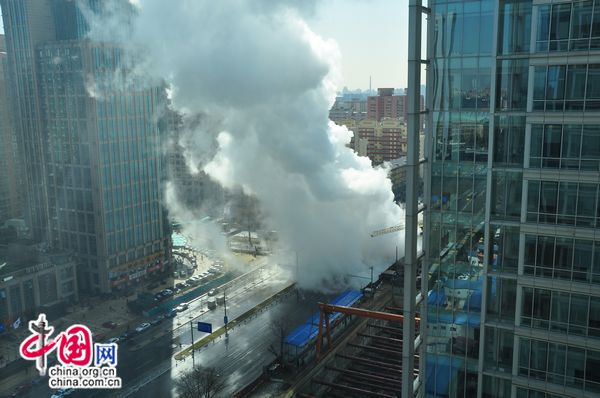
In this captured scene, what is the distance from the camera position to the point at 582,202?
7461mm

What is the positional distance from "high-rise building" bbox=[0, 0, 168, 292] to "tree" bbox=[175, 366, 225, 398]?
13.5 metres

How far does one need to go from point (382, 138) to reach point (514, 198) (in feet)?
203

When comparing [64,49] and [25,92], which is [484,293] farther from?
[25,92]

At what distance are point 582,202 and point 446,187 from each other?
191 centimetres

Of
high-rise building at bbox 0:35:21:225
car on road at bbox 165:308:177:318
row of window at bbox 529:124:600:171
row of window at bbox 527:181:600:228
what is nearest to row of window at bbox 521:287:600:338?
row of window at bbox 527:181:600:228

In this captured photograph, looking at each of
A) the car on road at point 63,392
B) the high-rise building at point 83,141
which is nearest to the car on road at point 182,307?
the high-rise building at point 83,141

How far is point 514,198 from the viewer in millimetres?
8016

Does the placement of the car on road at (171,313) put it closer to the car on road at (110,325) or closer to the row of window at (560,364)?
the car on road at (110,325)

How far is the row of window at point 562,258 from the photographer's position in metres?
7.47

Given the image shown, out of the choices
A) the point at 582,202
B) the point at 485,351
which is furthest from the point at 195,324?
the point at 582,202

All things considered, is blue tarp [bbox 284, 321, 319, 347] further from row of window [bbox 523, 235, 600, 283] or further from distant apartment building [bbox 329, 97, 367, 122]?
distant apartment building [bbox 329, 97, 367, 122]

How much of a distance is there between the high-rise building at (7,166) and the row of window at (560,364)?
130 feet

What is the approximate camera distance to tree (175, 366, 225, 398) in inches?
798

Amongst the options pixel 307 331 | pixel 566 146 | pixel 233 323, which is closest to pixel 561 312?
pixel 566 146
